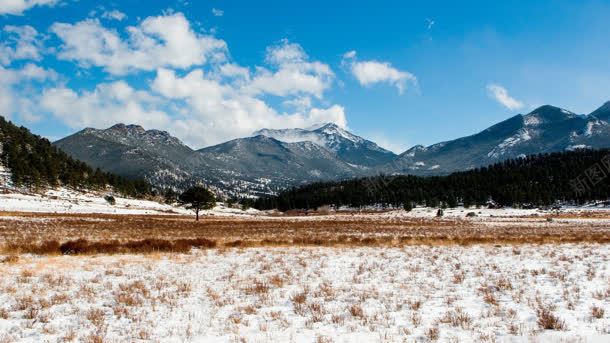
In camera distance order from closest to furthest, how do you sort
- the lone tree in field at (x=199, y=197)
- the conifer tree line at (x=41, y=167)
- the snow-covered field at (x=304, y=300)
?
1. the snow-covered field at (x=304, y=300)
2. the lone tree in field at (x=199, y=197)
3. the conifer tree line at (x=41, y=167)

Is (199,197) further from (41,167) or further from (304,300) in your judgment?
(41,167)

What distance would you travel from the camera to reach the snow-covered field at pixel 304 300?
8.84m

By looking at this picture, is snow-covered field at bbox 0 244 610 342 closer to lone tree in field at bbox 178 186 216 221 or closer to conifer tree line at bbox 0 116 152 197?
lone tree in field at bbox 178 186 216 221

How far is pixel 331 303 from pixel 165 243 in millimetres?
17897

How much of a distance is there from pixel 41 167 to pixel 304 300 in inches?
6430

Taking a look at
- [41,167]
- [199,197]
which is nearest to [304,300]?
[199,197]

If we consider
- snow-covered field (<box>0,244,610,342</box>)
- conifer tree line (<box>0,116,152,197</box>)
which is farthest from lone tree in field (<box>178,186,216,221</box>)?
snow-covered field (<box>0,244,610,342</box>)

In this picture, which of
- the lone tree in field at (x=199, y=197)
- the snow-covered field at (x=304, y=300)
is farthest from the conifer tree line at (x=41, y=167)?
the snow-covered field at (x=304, y=300)

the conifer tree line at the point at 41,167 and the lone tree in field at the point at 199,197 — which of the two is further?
the conifer tree line at the point at 41,167

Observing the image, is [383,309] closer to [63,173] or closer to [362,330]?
[362,330]

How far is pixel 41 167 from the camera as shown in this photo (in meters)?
145

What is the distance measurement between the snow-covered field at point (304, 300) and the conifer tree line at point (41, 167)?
136936mm

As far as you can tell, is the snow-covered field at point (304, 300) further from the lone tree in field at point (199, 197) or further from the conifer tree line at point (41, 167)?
the conifer tree line at point (41, 167)

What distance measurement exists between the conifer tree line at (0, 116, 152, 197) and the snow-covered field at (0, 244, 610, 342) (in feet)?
449
